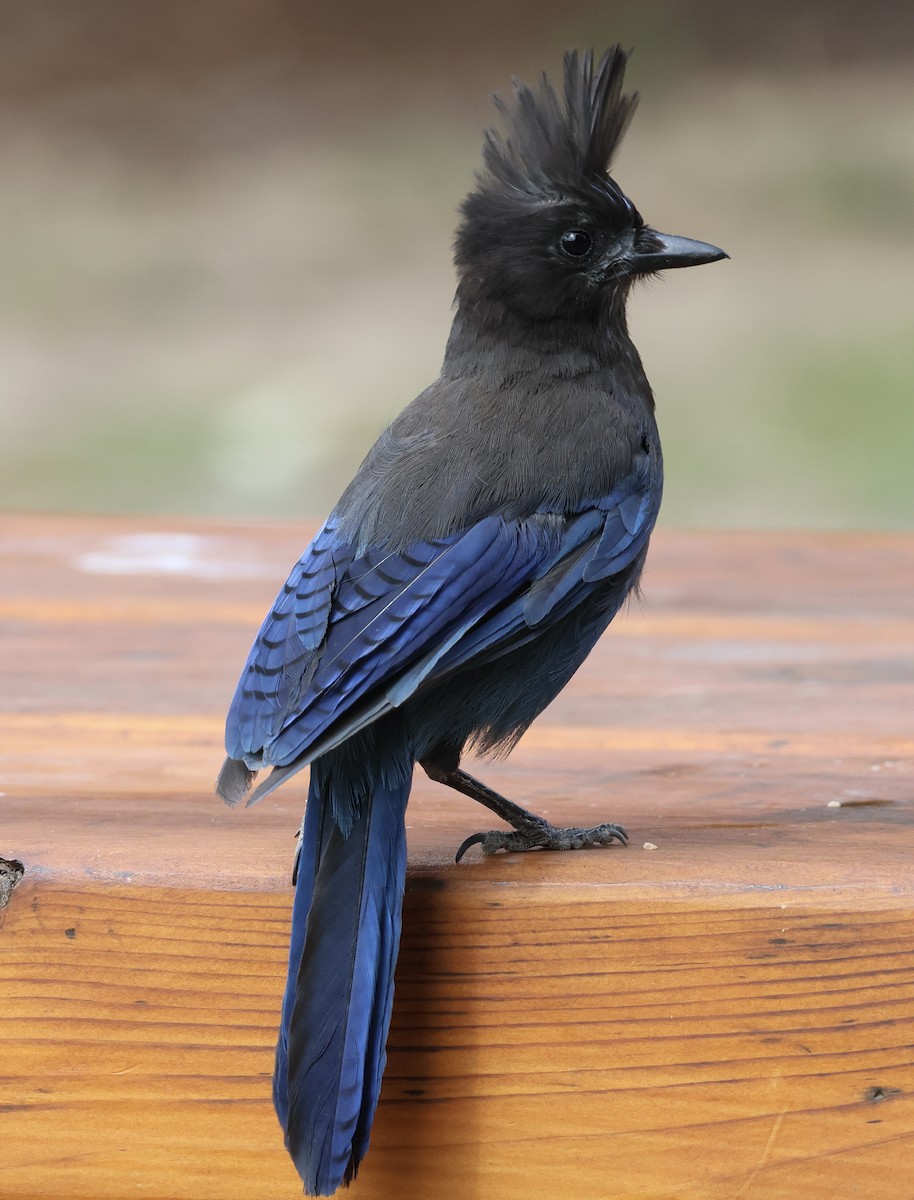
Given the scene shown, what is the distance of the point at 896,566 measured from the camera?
11.8 ft

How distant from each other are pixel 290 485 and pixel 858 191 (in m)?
3.23

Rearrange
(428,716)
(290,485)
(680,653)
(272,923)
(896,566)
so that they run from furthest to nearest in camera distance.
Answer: (290,485) < (896,566) < (680,653) < (428,716) < (272,923)

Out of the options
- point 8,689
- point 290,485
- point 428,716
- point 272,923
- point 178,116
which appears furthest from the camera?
point 178,116

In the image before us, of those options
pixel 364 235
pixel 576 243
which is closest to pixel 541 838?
pixel 576 243

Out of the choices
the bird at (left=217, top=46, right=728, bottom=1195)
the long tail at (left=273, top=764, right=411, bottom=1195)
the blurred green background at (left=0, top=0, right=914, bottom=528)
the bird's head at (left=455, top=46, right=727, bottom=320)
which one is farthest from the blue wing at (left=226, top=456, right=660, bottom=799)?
the blurred green background at (left=0, top=0, right=914, bottom=528)

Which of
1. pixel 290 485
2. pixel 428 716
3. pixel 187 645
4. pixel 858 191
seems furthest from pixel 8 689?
pixel 858 191

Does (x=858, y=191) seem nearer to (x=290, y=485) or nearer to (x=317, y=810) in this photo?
(x=290, y=485)

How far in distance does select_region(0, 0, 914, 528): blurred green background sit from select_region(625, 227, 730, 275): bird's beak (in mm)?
5097

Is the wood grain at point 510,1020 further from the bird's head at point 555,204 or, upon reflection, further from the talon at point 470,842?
the bird's head at point 555,204

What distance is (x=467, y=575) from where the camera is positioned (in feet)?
5.76

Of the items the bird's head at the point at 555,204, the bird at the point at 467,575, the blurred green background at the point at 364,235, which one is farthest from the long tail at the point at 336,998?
the blurred green background at the point at 364,235

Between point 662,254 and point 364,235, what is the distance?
6.94 metres

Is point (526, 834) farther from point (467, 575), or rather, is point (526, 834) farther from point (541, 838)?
point (467, 575)

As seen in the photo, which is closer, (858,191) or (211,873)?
(211,873)
